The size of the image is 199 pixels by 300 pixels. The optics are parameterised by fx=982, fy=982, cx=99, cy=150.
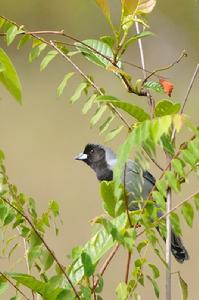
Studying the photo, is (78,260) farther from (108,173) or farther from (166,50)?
(166,50)

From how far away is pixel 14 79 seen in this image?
124cm

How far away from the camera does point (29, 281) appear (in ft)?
4.61

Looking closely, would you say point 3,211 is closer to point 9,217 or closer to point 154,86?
point 9,217

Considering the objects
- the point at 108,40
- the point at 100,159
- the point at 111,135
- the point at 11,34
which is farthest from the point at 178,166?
the point at 100,159

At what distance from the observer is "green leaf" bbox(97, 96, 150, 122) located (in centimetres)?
136

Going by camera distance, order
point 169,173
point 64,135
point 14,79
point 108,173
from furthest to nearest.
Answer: point 64,135, point 108,173, point 169,173, point 14,79

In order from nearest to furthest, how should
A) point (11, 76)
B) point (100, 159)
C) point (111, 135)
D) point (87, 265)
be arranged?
point (11, 76) < point (87, 265) < point (111, 135) < point (100, 159)

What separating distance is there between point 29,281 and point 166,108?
0.32 m

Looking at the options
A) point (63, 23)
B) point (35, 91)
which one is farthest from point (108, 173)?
point (63, 23)

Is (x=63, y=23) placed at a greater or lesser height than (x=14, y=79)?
greater

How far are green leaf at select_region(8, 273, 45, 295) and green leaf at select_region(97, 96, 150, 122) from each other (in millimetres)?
275

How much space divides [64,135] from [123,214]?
443cm

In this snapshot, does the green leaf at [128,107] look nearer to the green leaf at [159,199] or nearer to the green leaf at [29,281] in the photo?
the green leaf at [159,199]

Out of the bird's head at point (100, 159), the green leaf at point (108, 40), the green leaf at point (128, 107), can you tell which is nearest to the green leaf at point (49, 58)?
the green leaf at point (108, 40)
